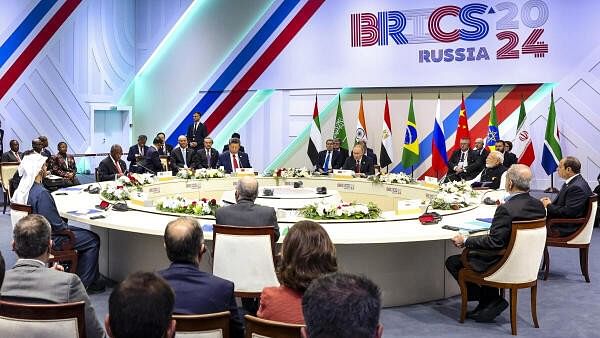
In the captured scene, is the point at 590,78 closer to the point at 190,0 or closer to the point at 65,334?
the point at 190,0

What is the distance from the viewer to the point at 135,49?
15.1 m

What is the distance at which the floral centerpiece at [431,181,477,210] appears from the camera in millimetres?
5834

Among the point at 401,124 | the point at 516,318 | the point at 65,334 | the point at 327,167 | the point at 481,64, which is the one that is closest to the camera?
the point at 65,334

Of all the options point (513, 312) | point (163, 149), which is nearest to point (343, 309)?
point (513, 312)

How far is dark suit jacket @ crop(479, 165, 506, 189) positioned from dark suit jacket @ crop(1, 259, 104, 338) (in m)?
6.31

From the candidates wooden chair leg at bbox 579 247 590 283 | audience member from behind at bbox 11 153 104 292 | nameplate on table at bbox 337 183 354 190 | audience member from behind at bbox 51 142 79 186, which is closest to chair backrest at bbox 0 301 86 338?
audience member from behind at bbox 11 153 104 292

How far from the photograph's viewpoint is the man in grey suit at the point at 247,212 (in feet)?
14.8

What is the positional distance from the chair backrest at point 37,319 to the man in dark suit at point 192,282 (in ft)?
1.31

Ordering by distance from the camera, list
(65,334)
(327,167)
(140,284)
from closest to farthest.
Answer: (140,284) < (65,334) < (327,167)

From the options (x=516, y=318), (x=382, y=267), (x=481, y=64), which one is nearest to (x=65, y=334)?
(x=382, y=267)

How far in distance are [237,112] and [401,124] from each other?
3556 millimetres

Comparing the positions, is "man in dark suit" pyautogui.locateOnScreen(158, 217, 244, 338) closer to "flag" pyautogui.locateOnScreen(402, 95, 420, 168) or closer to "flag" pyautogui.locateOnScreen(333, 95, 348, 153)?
"flag" pyautogui.locateOnScreen(402, 95, 420, 168)

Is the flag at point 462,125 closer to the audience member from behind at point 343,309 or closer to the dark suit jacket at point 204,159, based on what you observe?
the dark suit jacket at point 204,159

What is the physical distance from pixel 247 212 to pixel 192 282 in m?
1.75
